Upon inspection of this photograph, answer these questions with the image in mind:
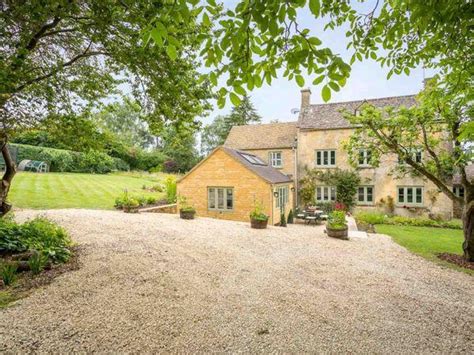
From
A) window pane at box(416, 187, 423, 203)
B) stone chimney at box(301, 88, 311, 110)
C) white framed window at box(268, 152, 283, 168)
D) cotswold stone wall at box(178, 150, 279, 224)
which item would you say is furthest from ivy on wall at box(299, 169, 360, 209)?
cotswold stone wall at box(178, 150, 279, 224)

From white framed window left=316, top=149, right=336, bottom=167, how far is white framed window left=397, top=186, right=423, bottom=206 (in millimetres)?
5592

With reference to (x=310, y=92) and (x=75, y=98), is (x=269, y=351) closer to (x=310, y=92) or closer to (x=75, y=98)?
(x=75, y=98)

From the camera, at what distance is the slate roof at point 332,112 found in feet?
76.0

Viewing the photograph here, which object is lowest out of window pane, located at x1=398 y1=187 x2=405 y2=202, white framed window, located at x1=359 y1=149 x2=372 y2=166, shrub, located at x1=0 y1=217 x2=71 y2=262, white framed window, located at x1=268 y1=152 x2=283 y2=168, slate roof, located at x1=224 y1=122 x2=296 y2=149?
shrub, located at x1=0 y1=217 x2=71 y2=262

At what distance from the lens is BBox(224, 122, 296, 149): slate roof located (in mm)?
25938

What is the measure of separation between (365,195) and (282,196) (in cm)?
844

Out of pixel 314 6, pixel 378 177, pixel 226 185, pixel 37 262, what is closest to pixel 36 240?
pixel 37 262

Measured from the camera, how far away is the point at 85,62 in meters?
7.89

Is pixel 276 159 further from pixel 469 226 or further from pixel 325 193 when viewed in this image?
pixel 469 226

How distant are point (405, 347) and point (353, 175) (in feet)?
65.0

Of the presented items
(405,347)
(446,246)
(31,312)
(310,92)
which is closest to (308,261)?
(405,347)

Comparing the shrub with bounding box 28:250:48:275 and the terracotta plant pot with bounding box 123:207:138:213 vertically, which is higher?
the terracotta plant pot with bounding box 123:207:138:213

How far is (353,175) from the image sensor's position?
73.6 feet

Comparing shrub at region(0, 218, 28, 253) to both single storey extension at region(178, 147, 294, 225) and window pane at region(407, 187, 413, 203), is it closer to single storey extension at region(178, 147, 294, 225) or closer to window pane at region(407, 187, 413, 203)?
A: single storey extension at region(178, 147, 294, 225)
